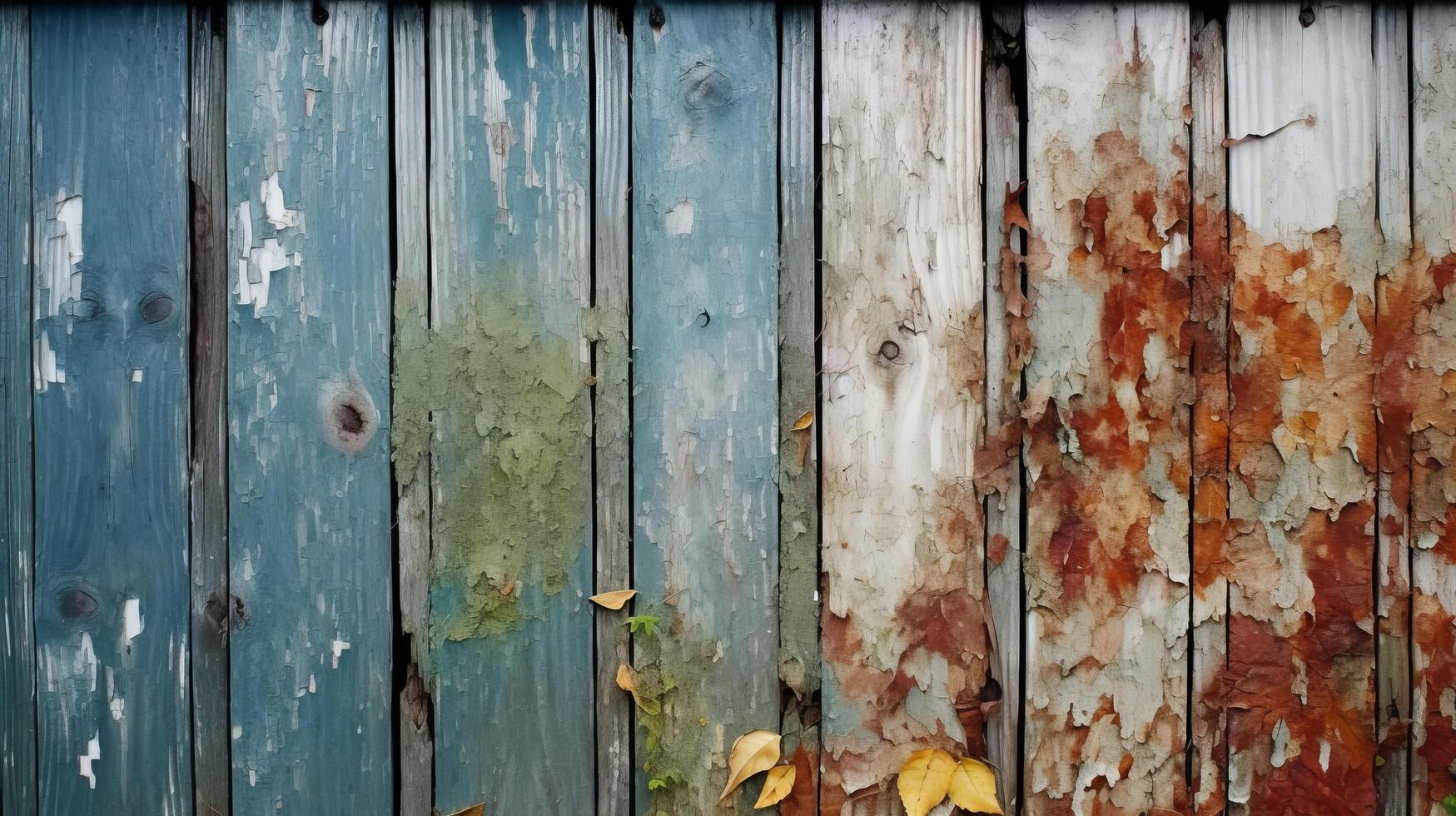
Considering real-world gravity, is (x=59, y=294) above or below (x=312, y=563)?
above

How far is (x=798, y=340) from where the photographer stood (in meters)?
1.34

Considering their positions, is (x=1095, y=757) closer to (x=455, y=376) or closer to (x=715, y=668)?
(x=715, y=668)

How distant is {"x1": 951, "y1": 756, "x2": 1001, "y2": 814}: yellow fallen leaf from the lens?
1317mm

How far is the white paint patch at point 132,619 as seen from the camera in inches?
52.8

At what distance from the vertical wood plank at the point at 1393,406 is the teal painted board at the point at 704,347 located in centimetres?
92

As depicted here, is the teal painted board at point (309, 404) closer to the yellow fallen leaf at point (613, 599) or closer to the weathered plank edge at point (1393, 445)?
the yellow fallen leaf at point (613, 599)

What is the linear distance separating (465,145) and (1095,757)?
4.43ft

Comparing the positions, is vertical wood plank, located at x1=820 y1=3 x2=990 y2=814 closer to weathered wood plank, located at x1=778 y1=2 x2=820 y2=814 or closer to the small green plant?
weathered wood plank, located at x1=778 y1=2 x2=820 y2=814

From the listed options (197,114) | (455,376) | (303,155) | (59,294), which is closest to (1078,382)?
(455,376)

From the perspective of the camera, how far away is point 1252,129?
4.36 feet

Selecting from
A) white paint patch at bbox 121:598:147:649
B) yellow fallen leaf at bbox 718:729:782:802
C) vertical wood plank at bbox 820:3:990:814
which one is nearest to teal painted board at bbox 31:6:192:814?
white paint patch at bbox 121:598:147:649

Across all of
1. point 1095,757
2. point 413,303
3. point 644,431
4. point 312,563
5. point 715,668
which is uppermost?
point 413,303

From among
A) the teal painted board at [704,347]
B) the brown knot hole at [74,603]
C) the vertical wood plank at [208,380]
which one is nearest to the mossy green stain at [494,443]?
the teal painted board at [704,347]

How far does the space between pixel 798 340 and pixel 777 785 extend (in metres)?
0.68
